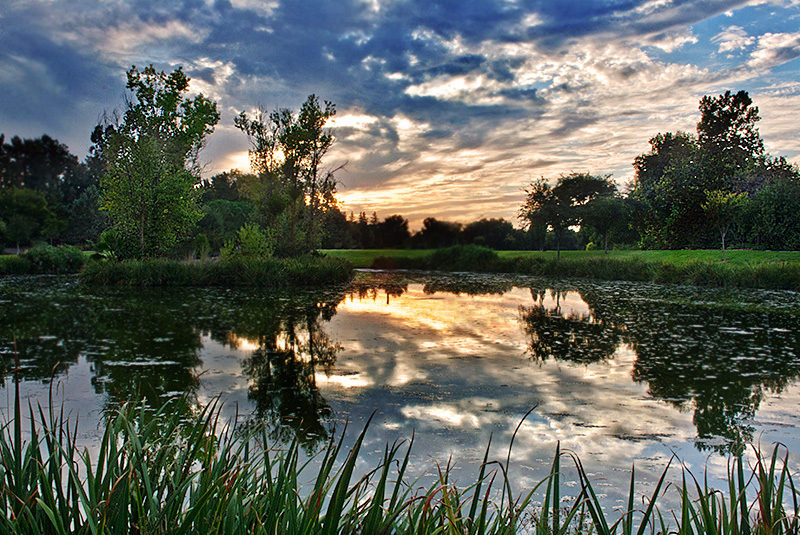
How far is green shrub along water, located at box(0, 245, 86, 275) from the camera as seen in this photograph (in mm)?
21328

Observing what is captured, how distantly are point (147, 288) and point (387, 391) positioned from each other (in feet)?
42.2

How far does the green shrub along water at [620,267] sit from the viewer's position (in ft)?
50.1

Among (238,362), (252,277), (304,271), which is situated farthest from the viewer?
(304,271)

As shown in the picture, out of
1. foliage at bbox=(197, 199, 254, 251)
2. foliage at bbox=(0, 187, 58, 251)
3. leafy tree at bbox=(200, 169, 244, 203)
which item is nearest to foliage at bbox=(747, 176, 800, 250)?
foliage at bbox=(197, 199, 254, 251)

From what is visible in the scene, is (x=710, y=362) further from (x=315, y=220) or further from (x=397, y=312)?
(x=315, y=220)

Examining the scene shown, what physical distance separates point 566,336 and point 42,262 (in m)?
24.6

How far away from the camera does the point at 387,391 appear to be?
16.0 feet

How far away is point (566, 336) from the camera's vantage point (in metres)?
8.11

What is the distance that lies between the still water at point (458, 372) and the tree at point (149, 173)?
27.8 ft

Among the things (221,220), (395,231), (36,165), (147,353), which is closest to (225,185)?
(36,165)

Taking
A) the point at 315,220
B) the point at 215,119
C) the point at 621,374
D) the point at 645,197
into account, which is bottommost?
the point at 621,374

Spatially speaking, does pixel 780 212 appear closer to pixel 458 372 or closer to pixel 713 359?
pixel 713 359

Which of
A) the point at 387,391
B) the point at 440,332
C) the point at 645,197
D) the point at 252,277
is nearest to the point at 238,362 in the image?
the point at 387,391

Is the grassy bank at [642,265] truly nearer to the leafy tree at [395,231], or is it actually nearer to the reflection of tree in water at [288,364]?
the leafy tree at [395,231]
